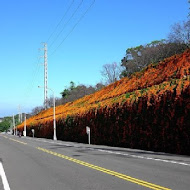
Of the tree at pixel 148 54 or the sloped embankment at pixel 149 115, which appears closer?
the sloped embankment at pixel 149 115

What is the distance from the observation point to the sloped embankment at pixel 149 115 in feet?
62.6

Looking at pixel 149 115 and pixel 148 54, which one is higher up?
pixel 148 54

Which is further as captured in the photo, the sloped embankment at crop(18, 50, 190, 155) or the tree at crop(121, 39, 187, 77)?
the tree at crop(121, 39, 187, 77)

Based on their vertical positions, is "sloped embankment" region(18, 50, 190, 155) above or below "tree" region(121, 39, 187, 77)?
below

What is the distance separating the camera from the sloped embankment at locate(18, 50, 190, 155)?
19.1m

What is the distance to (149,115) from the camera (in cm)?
2250

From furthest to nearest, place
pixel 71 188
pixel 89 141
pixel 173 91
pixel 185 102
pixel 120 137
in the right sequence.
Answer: pixel 89 141 < pixel 120 137 < pixel 173 91 < pixel 185 102 < pixel 71 188

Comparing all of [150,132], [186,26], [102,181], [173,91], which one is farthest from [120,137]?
[186,26]

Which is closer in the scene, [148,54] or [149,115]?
[149,115]

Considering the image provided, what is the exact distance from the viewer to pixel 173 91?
2006 centimetres

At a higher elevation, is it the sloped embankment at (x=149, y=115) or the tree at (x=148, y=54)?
Answer: the tree at (x=148, y=54)

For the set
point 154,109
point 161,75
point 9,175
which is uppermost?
point 161,75

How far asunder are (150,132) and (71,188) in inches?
581

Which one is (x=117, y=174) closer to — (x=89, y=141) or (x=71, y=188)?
(x=71, y=188)
